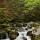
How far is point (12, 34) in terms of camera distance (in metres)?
1.78

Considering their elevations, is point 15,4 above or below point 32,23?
above

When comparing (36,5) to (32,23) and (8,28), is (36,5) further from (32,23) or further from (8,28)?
(8,28)

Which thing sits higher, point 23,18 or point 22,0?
point 22,0

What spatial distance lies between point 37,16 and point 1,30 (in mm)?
513

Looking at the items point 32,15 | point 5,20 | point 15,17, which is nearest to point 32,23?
point 32,15

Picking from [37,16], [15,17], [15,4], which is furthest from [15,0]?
[37,16]

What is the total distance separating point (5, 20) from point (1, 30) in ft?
0.45

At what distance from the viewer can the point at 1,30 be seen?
179 centimetres

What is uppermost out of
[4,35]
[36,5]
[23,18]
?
[36,5]

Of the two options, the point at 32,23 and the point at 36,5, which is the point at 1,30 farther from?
the point at 36,5

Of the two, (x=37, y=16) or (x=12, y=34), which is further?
(x=37, y=16)

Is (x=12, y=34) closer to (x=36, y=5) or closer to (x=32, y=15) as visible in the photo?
(x=32, y=15)

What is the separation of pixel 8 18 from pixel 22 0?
11.7 inches

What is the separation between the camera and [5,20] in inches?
71.4
